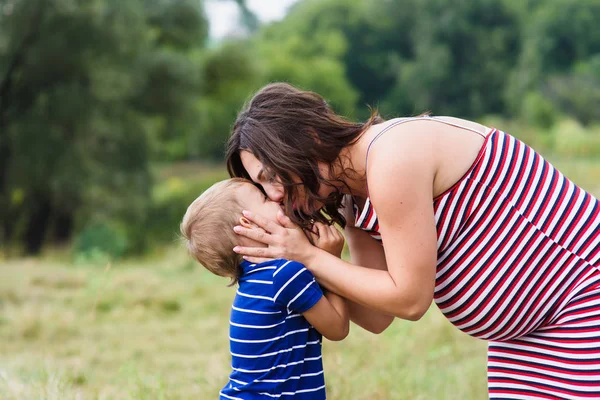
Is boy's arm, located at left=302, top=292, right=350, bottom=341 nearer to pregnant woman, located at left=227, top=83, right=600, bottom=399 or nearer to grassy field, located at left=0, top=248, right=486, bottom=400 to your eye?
pregnant woman, located at left=227, top=83, right=600, bottom=399

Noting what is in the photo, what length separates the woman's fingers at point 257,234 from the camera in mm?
1976

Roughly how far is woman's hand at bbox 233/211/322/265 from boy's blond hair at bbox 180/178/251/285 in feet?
0.18

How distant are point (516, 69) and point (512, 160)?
128 feet

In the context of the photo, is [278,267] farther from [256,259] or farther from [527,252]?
[527,252]

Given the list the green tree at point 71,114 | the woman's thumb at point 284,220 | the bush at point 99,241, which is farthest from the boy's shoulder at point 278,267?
the green tree at point 71,114

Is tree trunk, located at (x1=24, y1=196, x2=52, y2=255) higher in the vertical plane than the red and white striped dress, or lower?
higher

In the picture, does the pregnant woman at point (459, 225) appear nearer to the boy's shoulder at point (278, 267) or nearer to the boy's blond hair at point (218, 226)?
the boy's shoulder at point (278, 267)

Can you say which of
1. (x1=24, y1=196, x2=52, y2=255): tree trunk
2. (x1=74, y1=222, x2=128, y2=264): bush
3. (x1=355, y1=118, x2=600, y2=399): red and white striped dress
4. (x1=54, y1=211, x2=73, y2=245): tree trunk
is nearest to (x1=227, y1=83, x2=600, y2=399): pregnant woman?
(x1=355, y1=118, x2=600, y2=399): red and white striped dress

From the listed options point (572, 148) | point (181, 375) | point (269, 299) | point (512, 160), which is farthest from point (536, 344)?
point (572, 148)

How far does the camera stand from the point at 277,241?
1964 millimetres

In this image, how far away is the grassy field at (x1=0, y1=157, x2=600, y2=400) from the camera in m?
3.54

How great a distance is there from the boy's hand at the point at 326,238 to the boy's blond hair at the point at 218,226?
226 millimetres

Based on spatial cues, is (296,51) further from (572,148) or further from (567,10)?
(572,148)

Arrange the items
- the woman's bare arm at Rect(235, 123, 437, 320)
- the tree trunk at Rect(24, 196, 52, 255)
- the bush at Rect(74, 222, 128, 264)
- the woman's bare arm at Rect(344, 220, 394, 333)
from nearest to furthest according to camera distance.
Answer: the woman's bare arm at Rect(235, 123, 437, 320) < the woman's bare arm at Rect(344, 220, 394, 333) < the bush at Rect(74, 222, 128, 264) < the tree trunk at Rect(24, 196, 52, 255)
